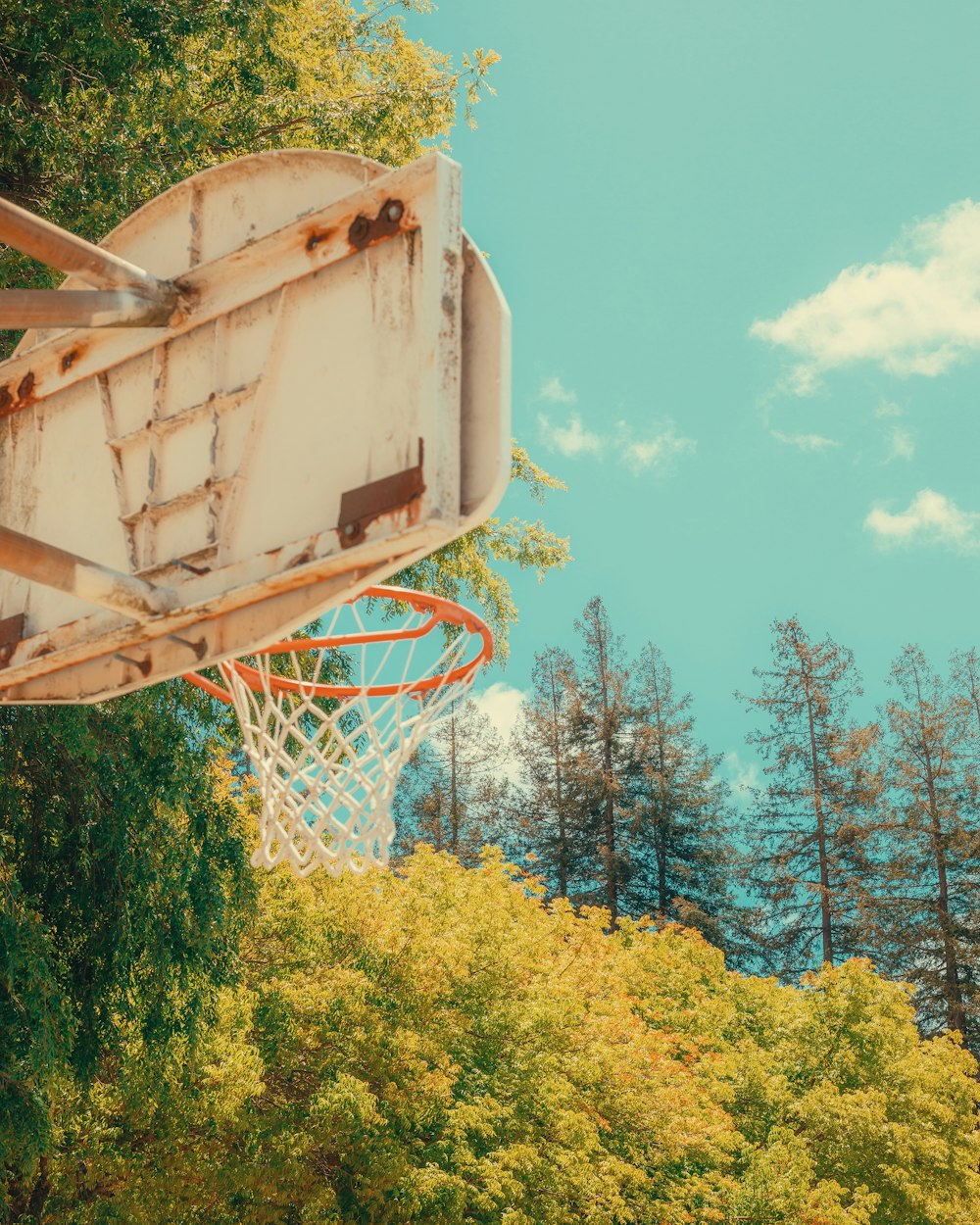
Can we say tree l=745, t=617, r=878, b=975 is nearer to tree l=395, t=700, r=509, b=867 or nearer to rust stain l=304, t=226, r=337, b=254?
tree l=395, t=700, r=509, b=867

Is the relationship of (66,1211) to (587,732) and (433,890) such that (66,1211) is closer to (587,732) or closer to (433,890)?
(433,890)

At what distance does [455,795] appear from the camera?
123 ft

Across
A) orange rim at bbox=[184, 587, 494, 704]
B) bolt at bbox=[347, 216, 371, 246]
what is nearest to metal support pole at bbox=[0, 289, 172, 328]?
bolt at bbox=[347, 216, 371, 246]

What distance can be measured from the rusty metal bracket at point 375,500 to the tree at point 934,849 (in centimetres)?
2879

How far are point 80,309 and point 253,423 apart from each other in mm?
611

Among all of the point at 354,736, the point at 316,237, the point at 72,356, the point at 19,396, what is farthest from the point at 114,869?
the point at 316,237

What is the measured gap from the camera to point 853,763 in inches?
1355

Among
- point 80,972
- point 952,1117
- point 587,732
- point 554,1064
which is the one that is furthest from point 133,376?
point 587,732

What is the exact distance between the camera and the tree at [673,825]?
36000mm

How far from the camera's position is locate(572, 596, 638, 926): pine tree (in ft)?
118

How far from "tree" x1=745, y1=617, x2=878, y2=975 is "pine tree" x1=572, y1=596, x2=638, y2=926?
3.88 meters

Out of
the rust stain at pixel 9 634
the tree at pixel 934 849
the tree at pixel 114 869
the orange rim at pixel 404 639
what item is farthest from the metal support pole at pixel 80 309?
the tree at pixel 934 849

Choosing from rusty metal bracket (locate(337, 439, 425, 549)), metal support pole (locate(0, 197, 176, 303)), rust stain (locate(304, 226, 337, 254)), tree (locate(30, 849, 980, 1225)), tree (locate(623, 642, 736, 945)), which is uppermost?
tree (locate(623, 642, 736, 945))

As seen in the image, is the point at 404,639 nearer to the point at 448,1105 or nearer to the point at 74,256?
the point at 74,256
